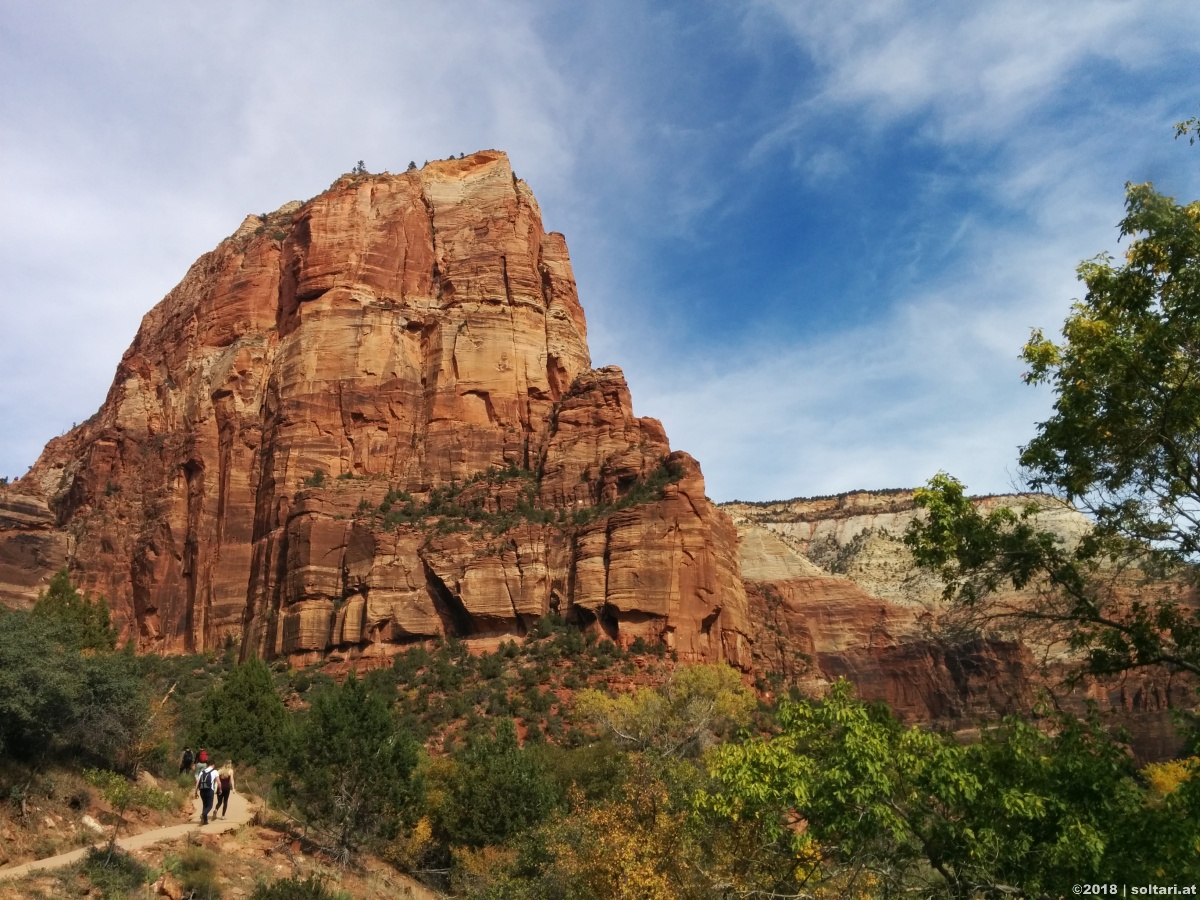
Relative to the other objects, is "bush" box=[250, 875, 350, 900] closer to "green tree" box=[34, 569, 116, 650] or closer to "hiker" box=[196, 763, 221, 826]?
"hiker" box=[196, 763, 221, 826]

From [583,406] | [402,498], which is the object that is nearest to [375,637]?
[402,498]

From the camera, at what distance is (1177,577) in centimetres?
1113

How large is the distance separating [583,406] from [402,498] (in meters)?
13.1

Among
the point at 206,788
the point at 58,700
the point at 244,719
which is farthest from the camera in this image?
the point at 244,719

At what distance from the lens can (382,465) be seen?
67188 mm

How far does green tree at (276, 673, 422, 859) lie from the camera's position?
993 inches

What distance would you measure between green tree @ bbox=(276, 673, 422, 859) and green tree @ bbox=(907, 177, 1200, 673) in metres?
18.0

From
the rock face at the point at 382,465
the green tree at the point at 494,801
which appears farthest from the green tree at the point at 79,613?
the green tree at the point at 494,801

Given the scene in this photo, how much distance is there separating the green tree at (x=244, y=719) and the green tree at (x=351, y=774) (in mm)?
5809

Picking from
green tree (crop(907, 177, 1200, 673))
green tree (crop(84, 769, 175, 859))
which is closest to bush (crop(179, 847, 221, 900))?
green tree (crop(84, 769, 175, 859))

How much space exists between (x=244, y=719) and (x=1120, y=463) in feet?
103

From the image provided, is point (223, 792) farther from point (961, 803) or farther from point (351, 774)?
point (961, 803)

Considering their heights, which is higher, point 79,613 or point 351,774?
point 79,613

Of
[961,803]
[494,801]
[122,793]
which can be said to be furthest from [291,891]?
[961,803]
